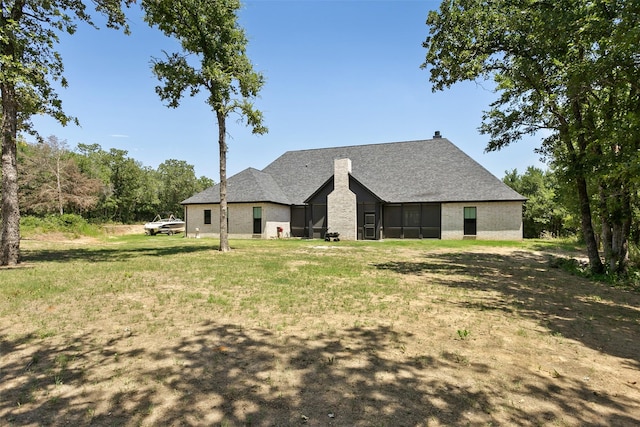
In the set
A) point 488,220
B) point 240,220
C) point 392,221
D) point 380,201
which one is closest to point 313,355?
point 380,201

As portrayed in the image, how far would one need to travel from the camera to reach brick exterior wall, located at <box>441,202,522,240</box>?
→ 2734cm

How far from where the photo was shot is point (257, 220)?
101 ft

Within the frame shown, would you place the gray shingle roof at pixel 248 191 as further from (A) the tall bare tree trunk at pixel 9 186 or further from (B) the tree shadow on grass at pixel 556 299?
(B) the tree shadow on grass at pixel 556 299

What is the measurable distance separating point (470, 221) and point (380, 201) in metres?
7.61

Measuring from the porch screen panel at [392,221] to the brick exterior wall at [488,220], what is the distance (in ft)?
12.0

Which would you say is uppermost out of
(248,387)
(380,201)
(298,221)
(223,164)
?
(223,164)

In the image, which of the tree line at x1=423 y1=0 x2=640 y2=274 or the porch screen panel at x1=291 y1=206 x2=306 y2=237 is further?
the porch screen panel at x1=291 y1=206 x2=306 y2=237

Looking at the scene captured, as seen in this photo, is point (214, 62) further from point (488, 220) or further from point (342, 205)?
point (488, 220)

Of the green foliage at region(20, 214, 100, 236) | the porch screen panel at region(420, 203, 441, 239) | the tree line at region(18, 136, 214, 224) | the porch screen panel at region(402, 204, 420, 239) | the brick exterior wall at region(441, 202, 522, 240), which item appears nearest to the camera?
the green foliage at region(20, 214, 100, 236)

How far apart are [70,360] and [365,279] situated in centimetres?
721

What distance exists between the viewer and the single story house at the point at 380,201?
92.4 ft

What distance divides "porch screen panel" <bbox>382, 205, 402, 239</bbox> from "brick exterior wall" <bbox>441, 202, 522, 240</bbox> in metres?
3.67

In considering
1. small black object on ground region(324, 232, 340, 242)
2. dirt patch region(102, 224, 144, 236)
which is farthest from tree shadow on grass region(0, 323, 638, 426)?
dirt patch region(102, 224, 144, 236)

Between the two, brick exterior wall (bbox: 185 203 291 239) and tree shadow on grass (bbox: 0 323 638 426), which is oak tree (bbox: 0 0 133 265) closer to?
tree shadow on grass (bbox: 0 323 638 426)
